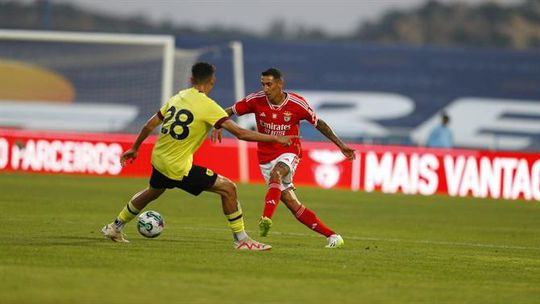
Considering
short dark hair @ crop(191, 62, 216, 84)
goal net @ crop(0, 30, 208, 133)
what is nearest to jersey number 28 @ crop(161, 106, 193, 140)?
short dark hair @ crop(191, 62, 216, 84)

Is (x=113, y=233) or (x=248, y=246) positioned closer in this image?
(x=248, y=246)

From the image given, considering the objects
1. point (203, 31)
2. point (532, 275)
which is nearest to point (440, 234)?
point (532, 275)

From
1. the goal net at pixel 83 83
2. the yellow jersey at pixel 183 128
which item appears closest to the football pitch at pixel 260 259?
the yellow jersey at pixel 183 128

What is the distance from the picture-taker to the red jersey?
16.1 m

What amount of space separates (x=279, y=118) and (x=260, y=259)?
3084 millimetres

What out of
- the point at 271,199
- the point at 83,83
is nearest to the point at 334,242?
the point at 271,199

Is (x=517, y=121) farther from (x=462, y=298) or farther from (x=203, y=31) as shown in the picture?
(x=462, y=298)

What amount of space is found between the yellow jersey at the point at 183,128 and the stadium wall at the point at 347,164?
19.1 m

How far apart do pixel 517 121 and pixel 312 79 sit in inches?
366

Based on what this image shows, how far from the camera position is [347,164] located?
34.1m

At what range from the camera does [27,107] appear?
4512 centimetres

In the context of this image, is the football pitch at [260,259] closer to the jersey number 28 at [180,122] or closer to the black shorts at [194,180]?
the black shorts at [194,180]

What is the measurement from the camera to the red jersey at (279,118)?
52.7 feet

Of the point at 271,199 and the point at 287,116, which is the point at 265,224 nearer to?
the point at 271,199
